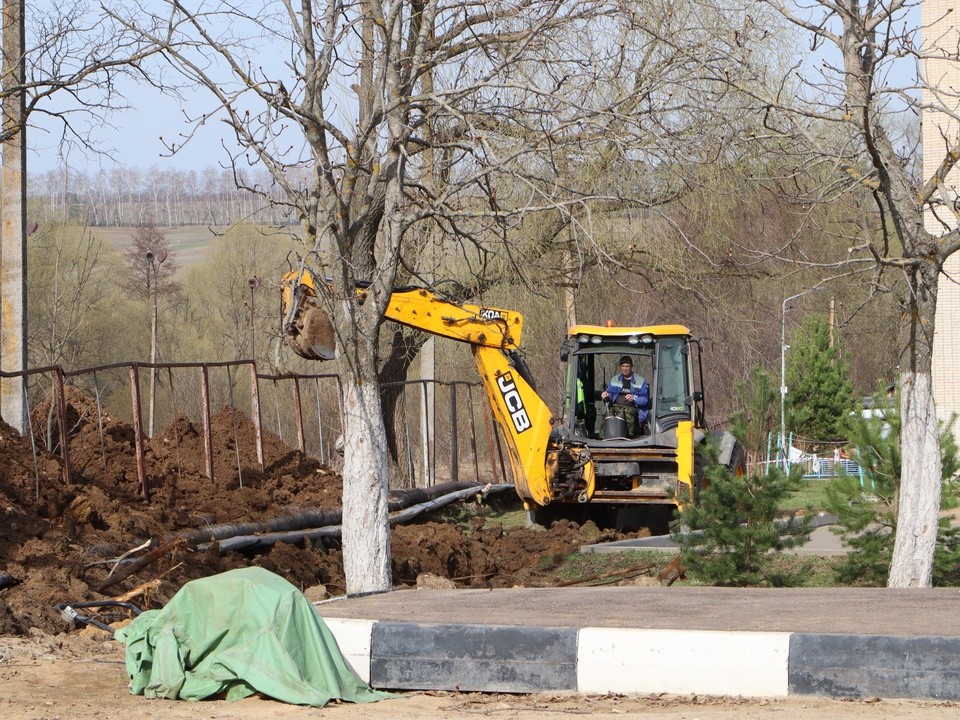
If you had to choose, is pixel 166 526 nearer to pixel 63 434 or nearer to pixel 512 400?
pixel 63 434

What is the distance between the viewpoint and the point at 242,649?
21.3 feet

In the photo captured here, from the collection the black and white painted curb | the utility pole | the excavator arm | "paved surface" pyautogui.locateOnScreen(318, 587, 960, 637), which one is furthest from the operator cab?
the black and white painted curb

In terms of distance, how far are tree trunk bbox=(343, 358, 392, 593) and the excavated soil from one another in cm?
146

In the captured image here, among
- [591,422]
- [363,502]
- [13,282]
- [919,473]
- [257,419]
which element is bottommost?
[363,502]

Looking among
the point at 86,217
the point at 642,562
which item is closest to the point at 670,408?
the point at 642,562

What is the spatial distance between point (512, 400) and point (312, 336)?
3818mm

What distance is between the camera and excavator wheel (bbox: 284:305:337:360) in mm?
11594

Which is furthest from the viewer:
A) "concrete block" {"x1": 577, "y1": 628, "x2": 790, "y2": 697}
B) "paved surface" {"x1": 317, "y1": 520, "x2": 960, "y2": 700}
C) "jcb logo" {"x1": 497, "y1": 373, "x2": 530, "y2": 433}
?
"jcb logo" {"x1": 497, "y1": 373, "x2": 530, "y2": 433}

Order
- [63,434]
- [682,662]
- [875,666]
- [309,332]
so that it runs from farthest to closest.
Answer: [63,434], [309,332], [682,662], [875,666]

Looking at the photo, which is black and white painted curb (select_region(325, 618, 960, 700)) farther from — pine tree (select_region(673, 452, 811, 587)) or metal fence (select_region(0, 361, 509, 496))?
metal fence (select_region(0, 361, 509, 496))

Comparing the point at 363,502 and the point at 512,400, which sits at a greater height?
the point at 512,400

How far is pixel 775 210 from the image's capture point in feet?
74.4

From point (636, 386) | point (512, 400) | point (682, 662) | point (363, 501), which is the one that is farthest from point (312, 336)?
point (682, 662)

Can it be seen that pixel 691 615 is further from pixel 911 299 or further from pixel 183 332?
pixel 183 332
